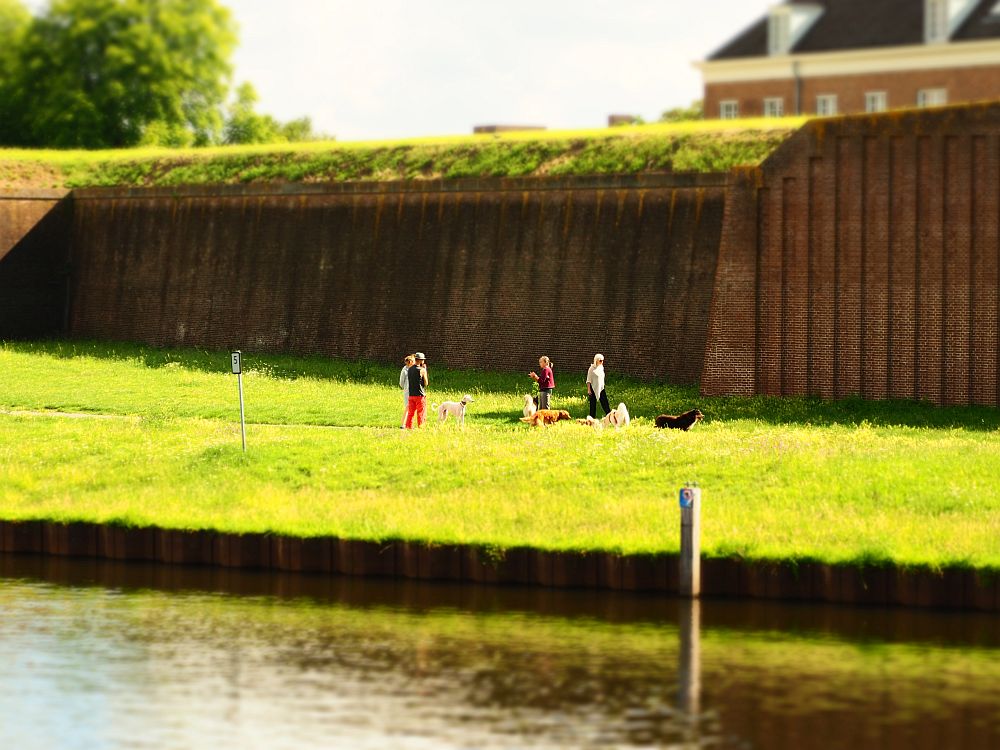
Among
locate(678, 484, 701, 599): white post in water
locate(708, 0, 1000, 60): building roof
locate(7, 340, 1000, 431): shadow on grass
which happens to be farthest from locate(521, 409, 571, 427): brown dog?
locate(708, 0, 1000, 60): building roof

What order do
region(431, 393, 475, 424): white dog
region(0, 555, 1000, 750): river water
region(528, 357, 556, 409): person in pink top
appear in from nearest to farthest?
region(0, 555, 1000, 750): river water → region(431, 393, 475, 424): white dog → region(528, 357, 556, 409): person in pink top

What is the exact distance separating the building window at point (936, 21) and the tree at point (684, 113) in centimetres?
1141

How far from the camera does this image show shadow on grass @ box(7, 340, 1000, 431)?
32.4m

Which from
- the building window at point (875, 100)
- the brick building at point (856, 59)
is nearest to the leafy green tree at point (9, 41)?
the brick building at point (856, 59)

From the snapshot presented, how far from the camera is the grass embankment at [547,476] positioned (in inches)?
834

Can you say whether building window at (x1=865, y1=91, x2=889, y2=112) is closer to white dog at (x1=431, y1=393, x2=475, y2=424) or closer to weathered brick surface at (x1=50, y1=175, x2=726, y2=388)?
weathered brick surface at (x1=50, y1=175, x2=726, y2=388)

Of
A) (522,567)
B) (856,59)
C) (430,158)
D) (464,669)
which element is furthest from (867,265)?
(856,59)

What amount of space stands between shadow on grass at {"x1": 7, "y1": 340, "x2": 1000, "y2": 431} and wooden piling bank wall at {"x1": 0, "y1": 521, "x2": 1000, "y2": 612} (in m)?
10.3

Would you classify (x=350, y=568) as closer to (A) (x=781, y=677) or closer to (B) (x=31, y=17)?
(A) (x=781, y=677)

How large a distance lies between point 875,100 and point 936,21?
3267 millimetres

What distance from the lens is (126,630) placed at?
18.7 meters

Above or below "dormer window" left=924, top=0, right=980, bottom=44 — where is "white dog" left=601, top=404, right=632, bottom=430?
below

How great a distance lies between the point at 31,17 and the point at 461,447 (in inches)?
1921

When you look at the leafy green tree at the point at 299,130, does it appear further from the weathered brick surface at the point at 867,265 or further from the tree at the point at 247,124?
the weathered brick surface at the point at 867,265
